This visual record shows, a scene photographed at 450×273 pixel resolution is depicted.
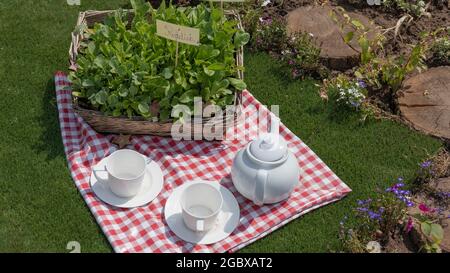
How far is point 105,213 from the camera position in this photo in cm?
326

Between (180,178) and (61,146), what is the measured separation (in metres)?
0.77

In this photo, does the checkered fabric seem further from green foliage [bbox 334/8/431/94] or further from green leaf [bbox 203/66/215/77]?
green foliage [bbox 334/8/431/94]

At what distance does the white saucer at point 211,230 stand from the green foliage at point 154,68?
0.50 metres

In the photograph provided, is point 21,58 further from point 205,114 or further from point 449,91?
point 449,91

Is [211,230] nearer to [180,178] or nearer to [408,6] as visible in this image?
[180,178]

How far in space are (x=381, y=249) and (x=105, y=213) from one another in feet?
4.90

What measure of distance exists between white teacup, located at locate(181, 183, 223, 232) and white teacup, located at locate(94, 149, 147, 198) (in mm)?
282

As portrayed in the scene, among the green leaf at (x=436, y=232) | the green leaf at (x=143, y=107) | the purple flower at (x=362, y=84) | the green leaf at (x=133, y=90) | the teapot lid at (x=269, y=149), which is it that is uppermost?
the green leaf at (x=133, y=90)

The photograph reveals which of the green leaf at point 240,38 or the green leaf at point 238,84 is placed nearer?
the green leaf at point 238,84

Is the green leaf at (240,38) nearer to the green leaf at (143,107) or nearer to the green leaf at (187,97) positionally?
the green leaf at (187,97)

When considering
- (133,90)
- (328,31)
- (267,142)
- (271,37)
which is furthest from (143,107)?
(328,31)

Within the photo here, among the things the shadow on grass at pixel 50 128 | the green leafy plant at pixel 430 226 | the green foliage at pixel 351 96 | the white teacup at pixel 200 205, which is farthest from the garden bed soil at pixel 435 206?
the shadow on grass at pixel 50 128

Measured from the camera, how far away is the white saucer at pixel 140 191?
3289 mm

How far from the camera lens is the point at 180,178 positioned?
11.3 ft
